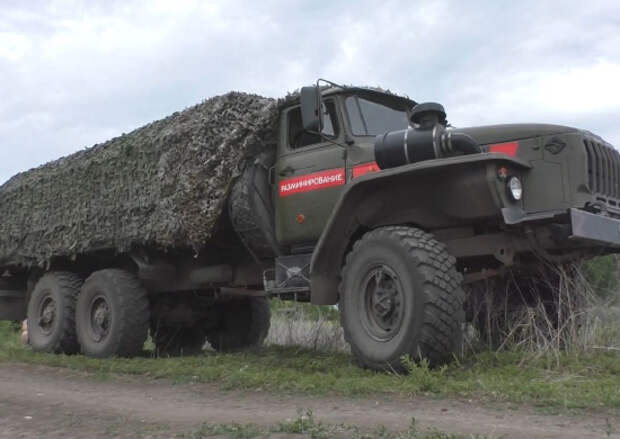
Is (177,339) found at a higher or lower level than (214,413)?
higher

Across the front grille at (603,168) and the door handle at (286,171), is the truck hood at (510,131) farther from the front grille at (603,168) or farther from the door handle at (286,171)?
the door handle at (286,171)

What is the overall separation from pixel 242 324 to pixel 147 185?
2.75 metres

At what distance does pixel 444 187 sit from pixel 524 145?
719mm

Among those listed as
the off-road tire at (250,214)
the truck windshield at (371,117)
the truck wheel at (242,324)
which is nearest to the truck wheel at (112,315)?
the truck wheel at (242,324)

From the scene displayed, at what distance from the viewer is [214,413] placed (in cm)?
436

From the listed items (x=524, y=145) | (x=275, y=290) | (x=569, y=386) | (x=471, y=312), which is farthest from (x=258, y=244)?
(x=569, y=386)

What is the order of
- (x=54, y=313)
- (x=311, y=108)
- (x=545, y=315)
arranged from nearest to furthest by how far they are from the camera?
1. (x=545, y=315)
2. (x=311, y=108)
3. (x=54, y=313)

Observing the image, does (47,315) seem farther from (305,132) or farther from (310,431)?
(310,431)

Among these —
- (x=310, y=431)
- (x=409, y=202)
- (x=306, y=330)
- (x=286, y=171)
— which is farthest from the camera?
(x=306, y=330)

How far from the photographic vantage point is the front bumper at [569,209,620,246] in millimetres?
4938

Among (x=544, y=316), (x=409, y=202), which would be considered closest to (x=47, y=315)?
(x=409, y=202)

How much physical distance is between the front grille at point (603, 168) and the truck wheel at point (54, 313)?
673cm

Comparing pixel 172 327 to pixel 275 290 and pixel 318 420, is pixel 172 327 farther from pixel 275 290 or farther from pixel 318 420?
pixel 318 420

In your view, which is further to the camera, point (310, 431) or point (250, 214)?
point (250, 214)
